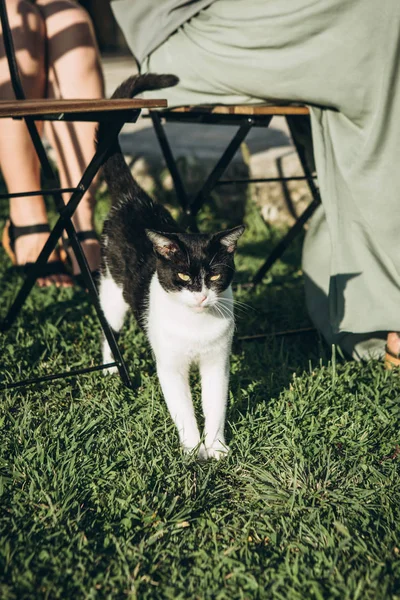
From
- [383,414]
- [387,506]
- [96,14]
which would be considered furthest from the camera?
[96,14]

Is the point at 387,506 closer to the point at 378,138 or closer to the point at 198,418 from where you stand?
the point at 198,418

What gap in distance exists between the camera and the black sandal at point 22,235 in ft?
8.43

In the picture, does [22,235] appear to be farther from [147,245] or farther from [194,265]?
[194,265]

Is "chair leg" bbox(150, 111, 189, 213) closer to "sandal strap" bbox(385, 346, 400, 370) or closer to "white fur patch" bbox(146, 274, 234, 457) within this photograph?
"white fur patch" bbox(146, 274, 234, 457)

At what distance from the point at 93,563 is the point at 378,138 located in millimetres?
1476

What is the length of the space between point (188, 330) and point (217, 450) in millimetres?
338

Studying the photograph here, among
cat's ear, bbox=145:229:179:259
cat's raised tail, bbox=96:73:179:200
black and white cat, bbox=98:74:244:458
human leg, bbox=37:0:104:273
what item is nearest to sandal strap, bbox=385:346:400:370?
black and white cat, bbox=98:74:244:458

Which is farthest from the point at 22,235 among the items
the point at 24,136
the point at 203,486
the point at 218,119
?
the point at 203,486

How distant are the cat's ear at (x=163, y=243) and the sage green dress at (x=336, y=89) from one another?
67 cm

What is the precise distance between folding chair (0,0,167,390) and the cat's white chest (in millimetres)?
286

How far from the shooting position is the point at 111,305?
87.8 inches

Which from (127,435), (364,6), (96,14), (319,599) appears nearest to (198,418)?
(127,435)

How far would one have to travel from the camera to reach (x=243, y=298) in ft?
8.73

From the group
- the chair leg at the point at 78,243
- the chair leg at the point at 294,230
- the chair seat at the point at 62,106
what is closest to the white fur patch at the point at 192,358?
the chair leg at the point at 78,243
